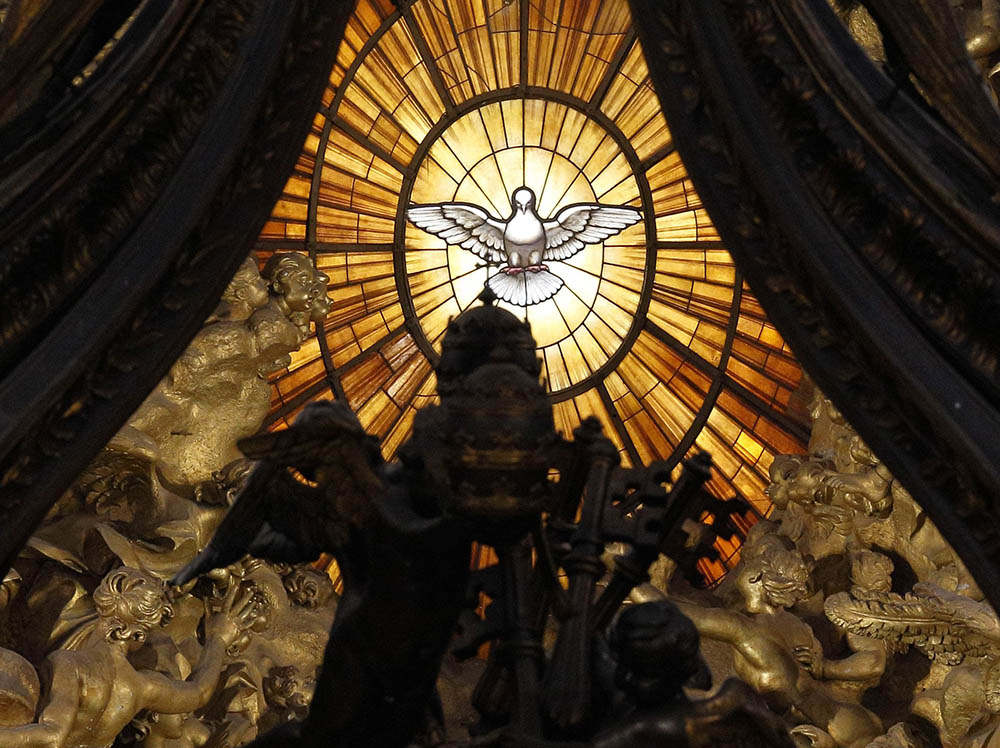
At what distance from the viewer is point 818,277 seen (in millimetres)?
2211

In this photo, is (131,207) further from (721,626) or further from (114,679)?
(721,626)

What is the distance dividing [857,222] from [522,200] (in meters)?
5.10

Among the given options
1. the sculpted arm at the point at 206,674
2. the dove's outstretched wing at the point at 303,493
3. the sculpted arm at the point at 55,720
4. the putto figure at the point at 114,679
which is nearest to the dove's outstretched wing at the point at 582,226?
the sculpted arm at the point at 206,674

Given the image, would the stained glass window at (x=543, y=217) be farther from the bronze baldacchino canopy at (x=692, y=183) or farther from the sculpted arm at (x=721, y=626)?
the bronze baldacchino canopy at (x=692, y=183)

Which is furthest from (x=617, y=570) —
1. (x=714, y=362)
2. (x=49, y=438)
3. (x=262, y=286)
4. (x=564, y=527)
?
(x=714, y=362)

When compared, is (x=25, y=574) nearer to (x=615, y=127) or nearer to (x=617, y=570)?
(x=615, y=127)

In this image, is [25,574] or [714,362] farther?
[714,362]

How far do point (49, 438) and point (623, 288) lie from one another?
5.36 meters

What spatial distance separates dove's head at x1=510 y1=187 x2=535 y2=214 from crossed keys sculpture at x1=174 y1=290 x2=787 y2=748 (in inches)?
195

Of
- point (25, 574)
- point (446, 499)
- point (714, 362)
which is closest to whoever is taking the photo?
point (446, 499)

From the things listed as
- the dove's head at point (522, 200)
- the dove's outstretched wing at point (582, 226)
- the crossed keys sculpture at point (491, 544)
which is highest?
the dove's head at point (522, 200)

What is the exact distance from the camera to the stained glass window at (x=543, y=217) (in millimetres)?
7164

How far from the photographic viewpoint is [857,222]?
7.36 ft

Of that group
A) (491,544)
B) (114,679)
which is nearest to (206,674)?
(114,679)
